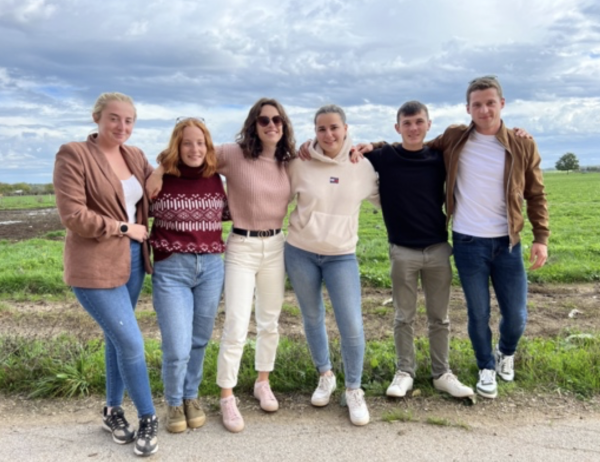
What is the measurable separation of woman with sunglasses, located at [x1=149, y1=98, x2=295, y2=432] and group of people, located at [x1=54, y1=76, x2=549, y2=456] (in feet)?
0.04

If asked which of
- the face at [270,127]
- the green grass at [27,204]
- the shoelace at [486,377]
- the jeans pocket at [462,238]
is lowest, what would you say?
the green grass at [27,204]

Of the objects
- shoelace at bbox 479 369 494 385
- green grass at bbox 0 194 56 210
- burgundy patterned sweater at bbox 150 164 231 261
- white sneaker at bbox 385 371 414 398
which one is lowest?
green grass at bbox 0 194 56 210

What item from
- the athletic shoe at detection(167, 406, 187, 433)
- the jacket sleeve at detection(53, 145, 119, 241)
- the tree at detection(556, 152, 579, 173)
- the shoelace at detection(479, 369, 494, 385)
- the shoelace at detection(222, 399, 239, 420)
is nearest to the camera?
the jacket sleeve at detection(53, 145, 119, 241)

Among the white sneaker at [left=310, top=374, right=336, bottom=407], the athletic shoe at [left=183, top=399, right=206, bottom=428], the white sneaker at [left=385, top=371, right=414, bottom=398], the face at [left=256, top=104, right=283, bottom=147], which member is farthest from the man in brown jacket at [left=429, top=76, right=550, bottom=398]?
the athletic shoe at [left=183, top=399, right=206, bottom=428]

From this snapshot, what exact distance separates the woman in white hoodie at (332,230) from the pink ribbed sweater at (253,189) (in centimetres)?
15

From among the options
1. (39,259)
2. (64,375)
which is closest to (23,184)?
(39,259)

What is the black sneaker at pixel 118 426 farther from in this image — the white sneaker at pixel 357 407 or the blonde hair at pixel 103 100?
the blonde hair at pixel 103 100

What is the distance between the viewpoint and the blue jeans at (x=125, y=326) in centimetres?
360

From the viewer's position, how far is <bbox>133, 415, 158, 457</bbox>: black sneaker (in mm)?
3609

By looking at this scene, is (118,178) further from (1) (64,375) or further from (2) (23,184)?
(2) (23,184)

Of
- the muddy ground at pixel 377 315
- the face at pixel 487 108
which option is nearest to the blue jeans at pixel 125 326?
the muddy ground at pixel 377 315

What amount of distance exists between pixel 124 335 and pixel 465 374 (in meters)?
3.02

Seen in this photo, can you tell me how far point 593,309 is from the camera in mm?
7164

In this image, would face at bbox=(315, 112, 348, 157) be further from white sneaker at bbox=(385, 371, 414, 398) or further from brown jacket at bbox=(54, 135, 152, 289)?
white sneaker at bbox=(385, 371, 414, 398)
